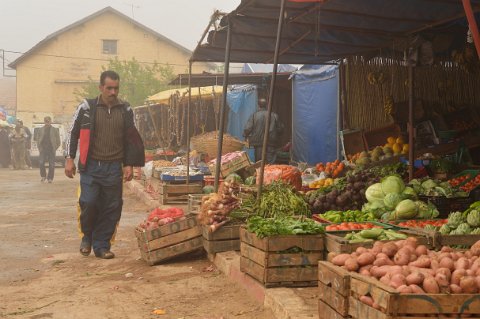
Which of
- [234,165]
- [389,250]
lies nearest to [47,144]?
[234,165]

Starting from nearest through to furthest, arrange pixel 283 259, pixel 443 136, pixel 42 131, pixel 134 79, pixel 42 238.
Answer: pixel 283 259 < pixel 42 238 < pixel 443 136 < pixel 42 131 < pixel 134 79

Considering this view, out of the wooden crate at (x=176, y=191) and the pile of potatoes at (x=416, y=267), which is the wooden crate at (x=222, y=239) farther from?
the wooden crate at (x=176, y=191)

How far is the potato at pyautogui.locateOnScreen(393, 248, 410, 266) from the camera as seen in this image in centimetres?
414

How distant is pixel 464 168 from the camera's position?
31.8 feet

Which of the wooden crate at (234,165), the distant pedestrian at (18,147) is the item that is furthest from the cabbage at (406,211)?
the distant pedestrian at (18,147)

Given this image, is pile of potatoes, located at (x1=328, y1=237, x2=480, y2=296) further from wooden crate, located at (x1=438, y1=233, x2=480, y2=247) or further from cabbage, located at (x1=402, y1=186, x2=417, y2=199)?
cabbage, located at (x1=402, y1=186, x2=417, y2=199)

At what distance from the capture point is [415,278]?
3.69 metres

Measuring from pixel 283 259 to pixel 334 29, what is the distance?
475cm

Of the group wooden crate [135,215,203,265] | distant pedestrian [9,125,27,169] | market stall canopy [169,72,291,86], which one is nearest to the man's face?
wooden crate [135,215,203,265]

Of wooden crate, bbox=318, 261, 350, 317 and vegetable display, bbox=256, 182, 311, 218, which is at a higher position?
vegetable display, bbox=256, 182, 311, 218

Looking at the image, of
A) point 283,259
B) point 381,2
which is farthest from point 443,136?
point 283,259

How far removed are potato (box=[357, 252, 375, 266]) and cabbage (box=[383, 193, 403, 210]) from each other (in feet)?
9.91

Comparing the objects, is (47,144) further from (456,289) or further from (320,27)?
(456,289)

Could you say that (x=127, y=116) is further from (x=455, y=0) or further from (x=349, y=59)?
(x=349, y=59)
